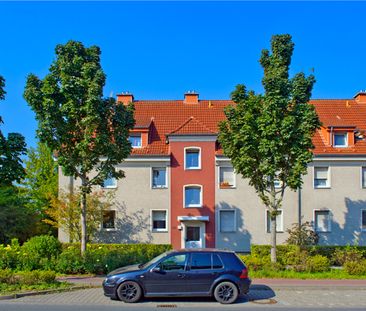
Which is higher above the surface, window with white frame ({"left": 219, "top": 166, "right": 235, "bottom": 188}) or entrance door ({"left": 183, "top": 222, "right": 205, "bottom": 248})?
window with white frame ({"left": 219, "top": 166, "right": 235, "bottom": 188})

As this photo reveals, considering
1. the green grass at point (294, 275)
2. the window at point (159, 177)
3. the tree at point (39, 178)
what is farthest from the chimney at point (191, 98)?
→ the green grass at point (294, 275)

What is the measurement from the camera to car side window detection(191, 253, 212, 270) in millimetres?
13134

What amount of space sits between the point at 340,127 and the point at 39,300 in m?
25.0

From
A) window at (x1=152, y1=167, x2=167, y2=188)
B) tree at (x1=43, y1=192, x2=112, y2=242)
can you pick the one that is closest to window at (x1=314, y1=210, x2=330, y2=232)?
window at (x1=152, y1=167, x2=167, y2=188)

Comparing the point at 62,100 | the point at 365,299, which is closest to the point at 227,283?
the point at 365,299

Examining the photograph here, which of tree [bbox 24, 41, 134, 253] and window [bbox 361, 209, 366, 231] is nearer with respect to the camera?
tree [bbox 24, 41, 134, 253]

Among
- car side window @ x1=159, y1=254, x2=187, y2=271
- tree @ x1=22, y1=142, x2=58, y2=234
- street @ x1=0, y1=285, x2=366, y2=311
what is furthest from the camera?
tree @ x1=22, y1=142, x2=58, y2=234

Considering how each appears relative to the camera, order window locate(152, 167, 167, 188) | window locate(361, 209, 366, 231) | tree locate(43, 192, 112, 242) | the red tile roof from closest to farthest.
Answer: tree locate(43, 192, 112, 242) < window locate(361, 209, 366, 231) < window locate(152, 167, 167, 188) < the red tile roof

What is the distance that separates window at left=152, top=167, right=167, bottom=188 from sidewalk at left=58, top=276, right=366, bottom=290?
14501 mm

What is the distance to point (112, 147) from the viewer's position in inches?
737

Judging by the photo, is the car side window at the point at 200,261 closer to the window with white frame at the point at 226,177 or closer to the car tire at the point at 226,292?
the car tire at the point at 226,292

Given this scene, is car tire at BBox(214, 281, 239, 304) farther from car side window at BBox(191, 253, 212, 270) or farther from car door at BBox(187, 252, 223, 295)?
car side window at BBox(191, 253, 212, 270)

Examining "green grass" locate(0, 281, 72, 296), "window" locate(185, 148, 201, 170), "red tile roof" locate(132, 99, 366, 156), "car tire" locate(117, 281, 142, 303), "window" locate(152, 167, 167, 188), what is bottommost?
"green grass" locate(0, 281, 72, 296)

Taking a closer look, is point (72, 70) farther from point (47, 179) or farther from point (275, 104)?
point (47, 179)
